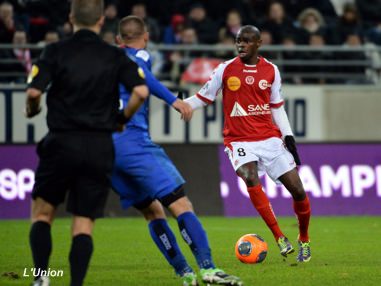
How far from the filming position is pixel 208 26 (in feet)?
67.9

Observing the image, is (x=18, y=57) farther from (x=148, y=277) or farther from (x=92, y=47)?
(x=92, y=47)

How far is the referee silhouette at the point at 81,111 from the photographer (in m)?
7.48

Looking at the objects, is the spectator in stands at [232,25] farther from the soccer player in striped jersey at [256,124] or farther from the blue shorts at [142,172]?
the blue shorts at [142,172]

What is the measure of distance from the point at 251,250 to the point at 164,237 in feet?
5.82

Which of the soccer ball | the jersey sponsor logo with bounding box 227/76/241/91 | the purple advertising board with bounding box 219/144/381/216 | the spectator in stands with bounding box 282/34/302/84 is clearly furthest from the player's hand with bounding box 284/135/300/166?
the spectator in stands with bounding box 282/34/302/84

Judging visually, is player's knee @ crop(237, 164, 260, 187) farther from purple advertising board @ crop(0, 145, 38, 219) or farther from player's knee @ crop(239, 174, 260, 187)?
purple advertising board @ crop(0, 145, 38, 219)

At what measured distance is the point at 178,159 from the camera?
1781cm

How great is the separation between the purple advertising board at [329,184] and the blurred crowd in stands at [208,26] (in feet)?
8.03

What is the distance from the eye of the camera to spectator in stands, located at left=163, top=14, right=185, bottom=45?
66.6ft

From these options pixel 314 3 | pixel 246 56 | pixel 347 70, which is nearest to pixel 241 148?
pixel 246 56

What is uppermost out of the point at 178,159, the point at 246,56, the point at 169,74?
the point at 246,56

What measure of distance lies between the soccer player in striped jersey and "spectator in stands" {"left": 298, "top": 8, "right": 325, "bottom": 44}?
31.0ft

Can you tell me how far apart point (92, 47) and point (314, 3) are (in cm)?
1537

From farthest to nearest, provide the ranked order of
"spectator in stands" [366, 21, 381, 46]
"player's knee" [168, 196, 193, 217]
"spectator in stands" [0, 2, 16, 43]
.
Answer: "spectator in stands" [366, 21, 381, 46], "spectator in stands" [0, 2, 16, 43], "player's knee" [168, 196, 193, 217]
